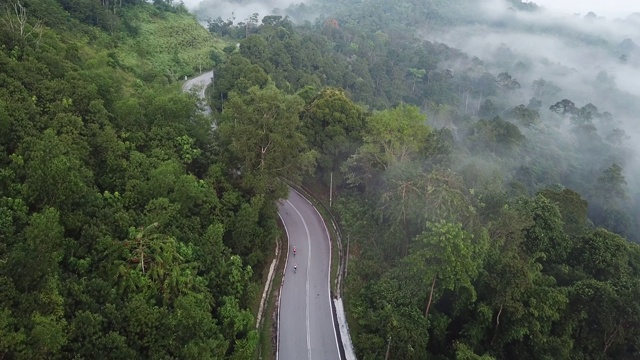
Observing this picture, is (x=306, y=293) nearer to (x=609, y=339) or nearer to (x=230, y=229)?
(x=230, y=229)

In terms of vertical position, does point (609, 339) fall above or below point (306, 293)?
below

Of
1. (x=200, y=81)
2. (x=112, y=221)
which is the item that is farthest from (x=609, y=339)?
(x=200, y=81)

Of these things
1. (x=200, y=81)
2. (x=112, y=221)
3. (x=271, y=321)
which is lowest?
(x=271, y=321)

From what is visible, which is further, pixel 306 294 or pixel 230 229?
pixel 306 294

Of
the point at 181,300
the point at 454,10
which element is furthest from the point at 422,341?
the point at 454,10

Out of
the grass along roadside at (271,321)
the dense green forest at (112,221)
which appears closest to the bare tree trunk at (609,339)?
the grass along roadside at (271,321)

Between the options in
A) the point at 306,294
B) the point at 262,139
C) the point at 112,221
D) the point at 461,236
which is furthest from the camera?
the point at 262,139

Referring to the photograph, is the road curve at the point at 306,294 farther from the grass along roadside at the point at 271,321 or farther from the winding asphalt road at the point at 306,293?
the grass along roadside at the point at 271,321

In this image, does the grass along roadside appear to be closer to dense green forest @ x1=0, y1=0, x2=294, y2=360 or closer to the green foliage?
dense green forest @ x1=0, y1=0, x2=294, y2=360

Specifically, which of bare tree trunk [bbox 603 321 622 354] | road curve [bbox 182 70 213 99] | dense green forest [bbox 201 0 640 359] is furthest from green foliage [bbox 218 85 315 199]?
road curve [bbox 182 70 213 99]
